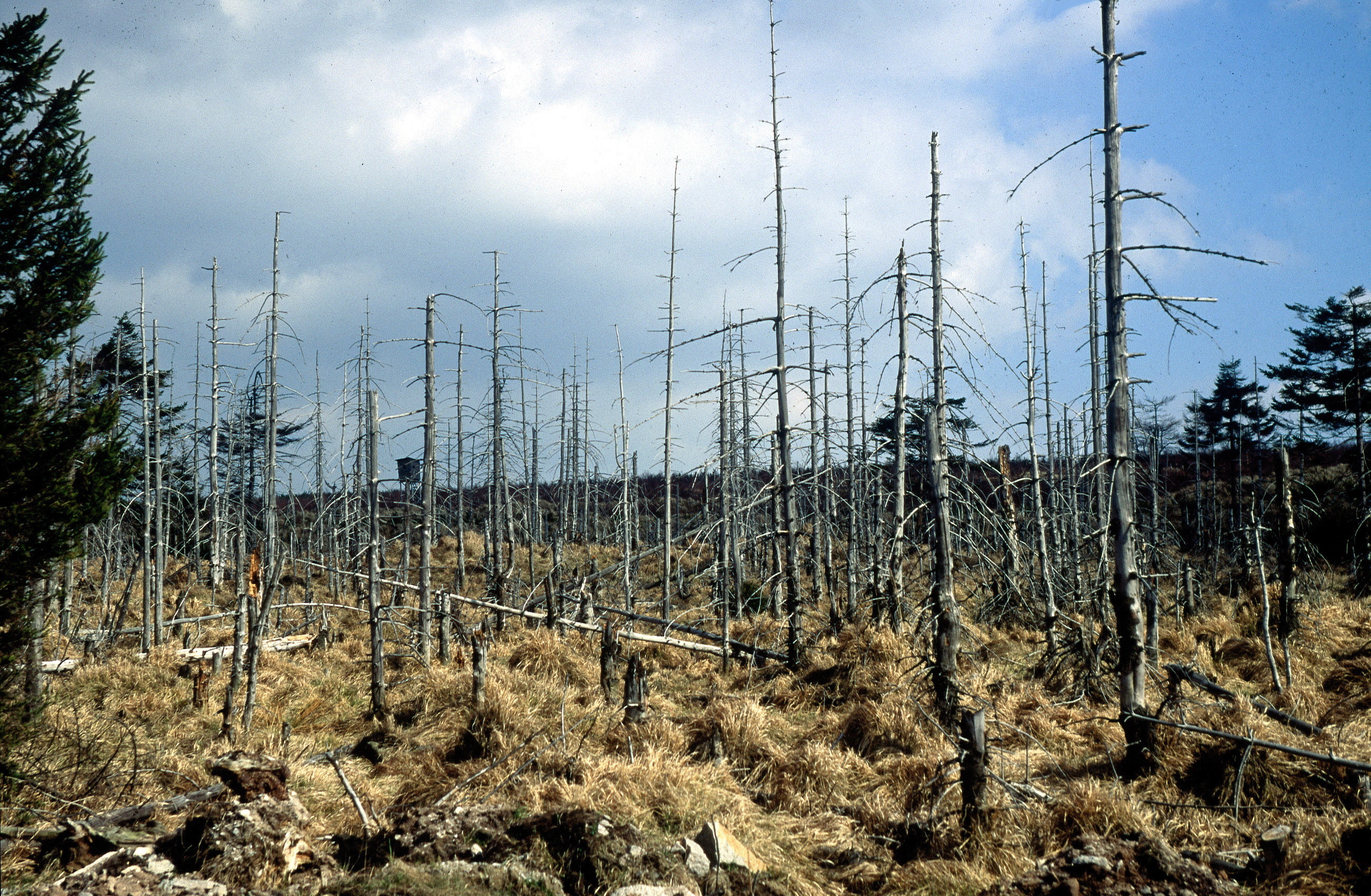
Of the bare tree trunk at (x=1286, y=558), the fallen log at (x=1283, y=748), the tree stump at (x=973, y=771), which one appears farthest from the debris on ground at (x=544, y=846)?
the bare tree trunk at (x=1286, y=558)

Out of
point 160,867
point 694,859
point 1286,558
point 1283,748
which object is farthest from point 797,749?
point 1286,558

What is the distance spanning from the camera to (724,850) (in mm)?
5883

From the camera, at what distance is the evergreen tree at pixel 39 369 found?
24.4ft

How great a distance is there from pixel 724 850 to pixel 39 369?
7847 millimetres

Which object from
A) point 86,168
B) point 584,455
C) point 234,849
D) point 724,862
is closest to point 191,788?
point 234,849

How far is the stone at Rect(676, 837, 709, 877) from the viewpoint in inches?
225

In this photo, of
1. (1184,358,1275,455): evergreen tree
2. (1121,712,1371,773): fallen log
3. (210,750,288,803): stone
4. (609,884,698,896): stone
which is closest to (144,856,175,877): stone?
(210,750,288,803): stone

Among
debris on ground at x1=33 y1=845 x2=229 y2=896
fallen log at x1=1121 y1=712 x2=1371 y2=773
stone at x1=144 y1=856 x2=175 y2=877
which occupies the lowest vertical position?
stone at x1=144 y1=856 x2=175 y2=877

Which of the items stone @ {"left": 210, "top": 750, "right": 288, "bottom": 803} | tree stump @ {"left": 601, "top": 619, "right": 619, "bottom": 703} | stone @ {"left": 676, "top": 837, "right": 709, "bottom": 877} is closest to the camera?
stone @ {"left": 676, "top": 837, "right": 709, "bottom": 877}

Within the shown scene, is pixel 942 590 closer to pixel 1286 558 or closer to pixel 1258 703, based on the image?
pixel 1258 703

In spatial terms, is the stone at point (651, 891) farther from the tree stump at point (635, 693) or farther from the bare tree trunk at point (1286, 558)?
the bare tree trunk at point (1286, 558)

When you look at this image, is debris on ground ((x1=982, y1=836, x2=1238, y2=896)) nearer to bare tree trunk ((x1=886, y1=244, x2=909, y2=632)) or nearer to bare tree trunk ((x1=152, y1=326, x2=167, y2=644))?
bare tree trunk ((x1=886, y1=244, x2=909, y2=632))

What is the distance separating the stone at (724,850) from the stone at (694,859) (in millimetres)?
46

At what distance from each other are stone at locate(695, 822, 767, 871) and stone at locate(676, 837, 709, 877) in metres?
0.05
